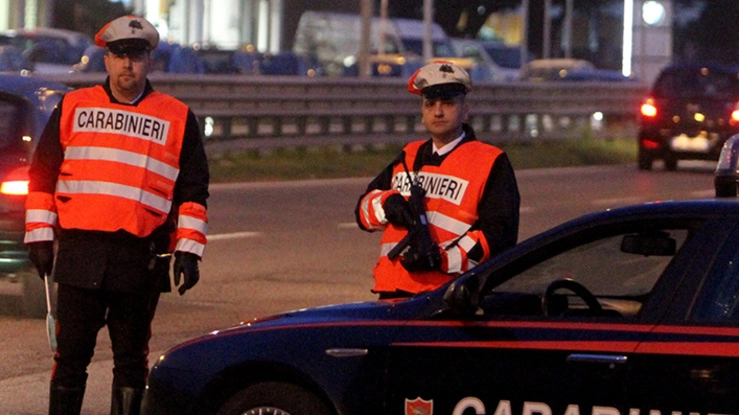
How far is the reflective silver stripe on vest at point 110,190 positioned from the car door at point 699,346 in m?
1.97

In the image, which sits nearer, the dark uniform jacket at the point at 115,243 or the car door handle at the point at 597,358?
the car door handle at the point at 597,358

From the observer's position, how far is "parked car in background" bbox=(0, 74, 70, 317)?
936cm

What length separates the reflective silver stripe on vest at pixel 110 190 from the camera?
5.90 meters

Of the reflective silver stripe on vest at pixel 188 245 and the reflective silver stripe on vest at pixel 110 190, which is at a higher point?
the reflective silver stripe on vest at pixel 110 190

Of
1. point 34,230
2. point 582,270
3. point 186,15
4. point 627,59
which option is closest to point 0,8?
point 186,15

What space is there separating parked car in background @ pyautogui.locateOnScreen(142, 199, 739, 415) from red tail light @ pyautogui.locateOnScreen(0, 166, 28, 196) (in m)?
3.97

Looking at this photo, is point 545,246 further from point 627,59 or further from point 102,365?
point 627,59

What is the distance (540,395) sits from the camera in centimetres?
491

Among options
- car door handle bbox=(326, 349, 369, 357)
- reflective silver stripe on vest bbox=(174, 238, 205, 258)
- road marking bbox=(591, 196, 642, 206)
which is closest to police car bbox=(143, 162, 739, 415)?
car door handle bbox=(326, 349, 369, 357)

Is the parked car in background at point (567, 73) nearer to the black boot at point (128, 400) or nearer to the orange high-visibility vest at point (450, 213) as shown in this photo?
the orange high-visibility vest at point (450, 213)

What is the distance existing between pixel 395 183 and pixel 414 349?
3.31 ft

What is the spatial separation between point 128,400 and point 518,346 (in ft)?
5.40

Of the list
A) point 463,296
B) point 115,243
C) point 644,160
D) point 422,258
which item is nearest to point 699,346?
point 463,296

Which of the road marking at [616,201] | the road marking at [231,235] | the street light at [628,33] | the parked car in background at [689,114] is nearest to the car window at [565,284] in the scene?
the road marking at [231,235]
